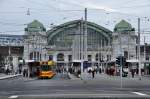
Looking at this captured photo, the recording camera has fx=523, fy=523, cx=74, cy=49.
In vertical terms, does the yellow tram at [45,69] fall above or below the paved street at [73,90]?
above

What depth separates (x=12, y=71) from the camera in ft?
413

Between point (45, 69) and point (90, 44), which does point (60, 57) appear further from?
point (45, 69)

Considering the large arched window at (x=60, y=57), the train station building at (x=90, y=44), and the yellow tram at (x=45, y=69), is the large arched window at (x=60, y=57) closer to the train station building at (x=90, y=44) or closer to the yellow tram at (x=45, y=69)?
the train station building at (x=90, y=44)

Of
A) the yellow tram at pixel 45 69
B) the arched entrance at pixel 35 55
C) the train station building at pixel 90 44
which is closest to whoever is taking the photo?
the yellow tram at pixel 45 69

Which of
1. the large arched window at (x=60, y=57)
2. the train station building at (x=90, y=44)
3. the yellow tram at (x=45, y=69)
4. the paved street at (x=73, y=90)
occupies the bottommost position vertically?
the paved street at (x=73, y=90)

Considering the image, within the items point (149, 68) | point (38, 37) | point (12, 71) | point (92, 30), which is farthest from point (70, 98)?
point (92, 30)

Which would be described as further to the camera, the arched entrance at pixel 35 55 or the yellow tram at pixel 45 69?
the arched entrance at pixel 35 55

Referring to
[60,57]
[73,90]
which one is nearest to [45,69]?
[73,90]

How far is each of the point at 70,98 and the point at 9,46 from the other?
13237 centimetres

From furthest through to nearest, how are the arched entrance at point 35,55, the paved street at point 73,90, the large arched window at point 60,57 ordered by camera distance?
the large arched window at point 60,57
the arched entrance at point 35,55
the paved street at point 73,90

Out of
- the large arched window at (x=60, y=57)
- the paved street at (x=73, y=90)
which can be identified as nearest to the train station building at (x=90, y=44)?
the large arched window at (x=60, y=57)

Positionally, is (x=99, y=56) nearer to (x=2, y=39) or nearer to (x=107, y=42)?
(x=107, y=42)

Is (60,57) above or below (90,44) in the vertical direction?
below

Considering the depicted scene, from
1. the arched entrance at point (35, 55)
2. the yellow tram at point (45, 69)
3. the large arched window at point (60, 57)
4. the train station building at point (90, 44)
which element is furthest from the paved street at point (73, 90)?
the large arched window at point (60, 57)
